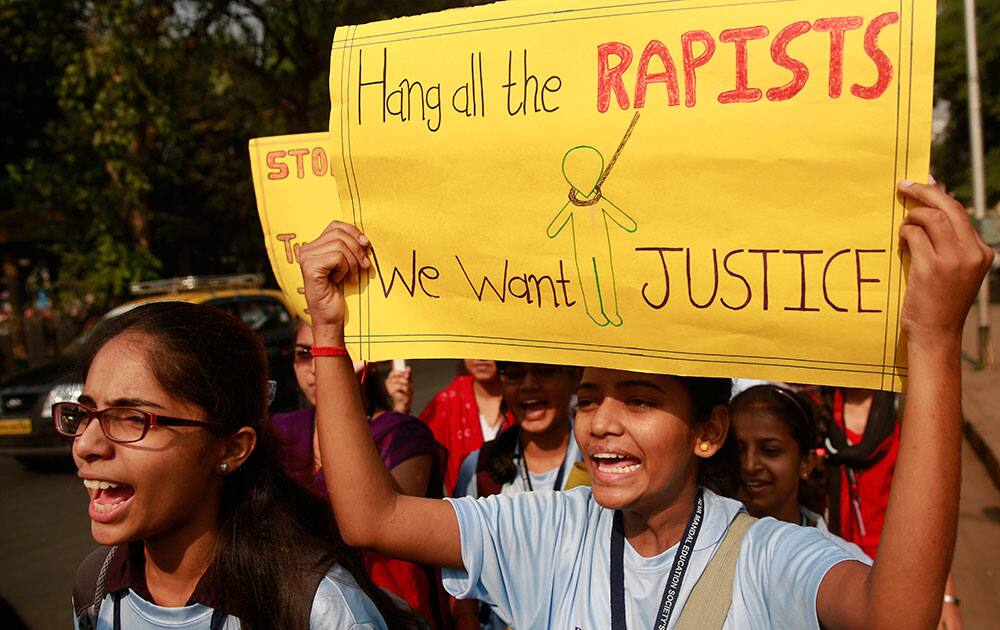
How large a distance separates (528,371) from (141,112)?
40.6 ft

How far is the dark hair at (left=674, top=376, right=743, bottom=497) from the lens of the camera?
5.70ft

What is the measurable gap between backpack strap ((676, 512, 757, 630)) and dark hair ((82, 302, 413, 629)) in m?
0.65

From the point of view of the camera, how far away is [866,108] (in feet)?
4.24

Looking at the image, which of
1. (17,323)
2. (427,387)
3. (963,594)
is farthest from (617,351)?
(17,323)

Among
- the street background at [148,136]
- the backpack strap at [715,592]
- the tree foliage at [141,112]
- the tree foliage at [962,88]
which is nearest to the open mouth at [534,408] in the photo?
the backpack strap at [715,592]

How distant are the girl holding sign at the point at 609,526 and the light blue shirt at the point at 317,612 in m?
0.10

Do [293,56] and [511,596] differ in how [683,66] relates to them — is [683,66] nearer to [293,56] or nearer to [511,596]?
[511,596]

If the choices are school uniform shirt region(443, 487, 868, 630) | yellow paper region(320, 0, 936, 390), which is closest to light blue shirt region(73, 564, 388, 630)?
school uniform shirt region(443, 487, 868, 630)

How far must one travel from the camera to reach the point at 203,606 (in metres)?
1.72

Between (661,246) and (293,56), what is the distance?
50.9ft

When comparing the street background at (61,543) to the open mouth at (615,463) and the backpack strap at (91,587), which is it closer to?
the backpack strap at (91,587)

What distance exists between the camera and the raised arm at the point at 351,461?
1694mm

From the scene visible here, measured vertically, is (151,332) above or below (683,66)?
below

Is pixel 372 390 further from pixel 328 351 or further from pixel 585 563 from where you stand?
pixel 585 563
